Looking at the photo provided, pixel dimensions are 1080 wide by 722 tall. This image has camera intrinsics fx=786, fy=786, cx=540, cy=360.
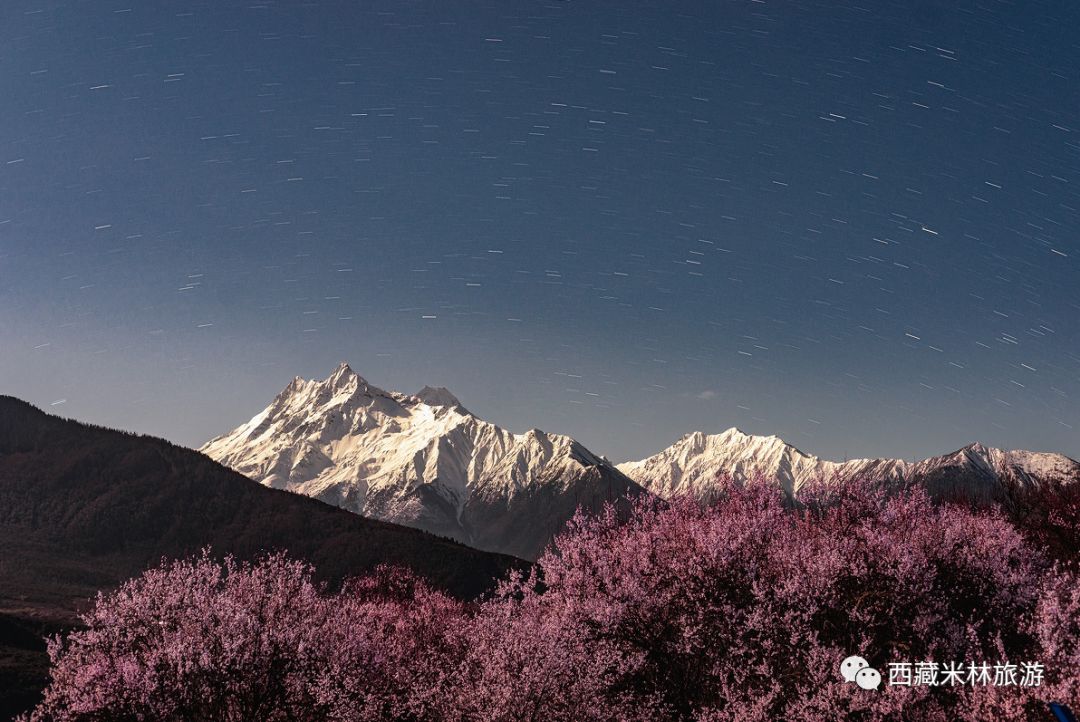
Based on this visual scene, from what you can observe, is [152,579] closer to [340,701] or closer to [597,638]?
[340,701]

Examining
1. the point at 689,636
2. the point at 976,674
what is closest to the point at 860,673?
the point at 976,674

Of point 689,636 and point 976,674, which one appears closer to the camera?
point 976,674

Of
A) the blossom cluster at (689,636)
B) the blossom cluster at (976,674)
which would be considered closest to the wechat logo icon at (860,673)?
the blossom cluster at (689,636)

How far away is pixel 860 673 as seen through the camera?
933 inches

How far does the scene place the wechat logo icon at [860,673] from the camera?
2338 cm

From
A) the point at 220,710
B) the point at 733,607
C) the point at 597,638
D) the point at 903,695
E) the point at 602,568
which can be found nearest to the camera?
the point at 903,695

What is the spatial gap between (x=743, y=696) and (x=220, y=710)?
18216 millimetres

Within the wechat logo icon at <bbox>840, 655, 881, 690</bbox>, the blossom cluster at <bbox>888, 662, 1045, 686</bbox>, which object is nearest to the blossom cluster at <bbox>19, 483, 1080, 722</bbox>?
the blossom cluster at <bbox>888, 662, 1045, 686</bbox>

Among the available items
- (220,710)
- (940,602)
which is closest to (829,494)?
(940,602)

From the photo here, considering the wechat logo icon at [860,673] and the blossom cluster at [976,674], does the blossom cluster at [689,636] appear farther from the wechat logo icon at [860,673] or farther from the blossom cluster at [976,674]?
the wechat logo icon at [860,673]

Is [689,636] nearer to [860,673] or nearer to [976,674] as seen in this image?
[860,673]

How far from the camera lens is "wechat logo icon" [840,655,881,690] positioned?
76.7ft

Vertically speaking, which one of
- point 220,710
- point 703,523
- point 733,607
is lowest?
point 220,710

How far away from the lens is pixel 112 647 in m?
30.8
